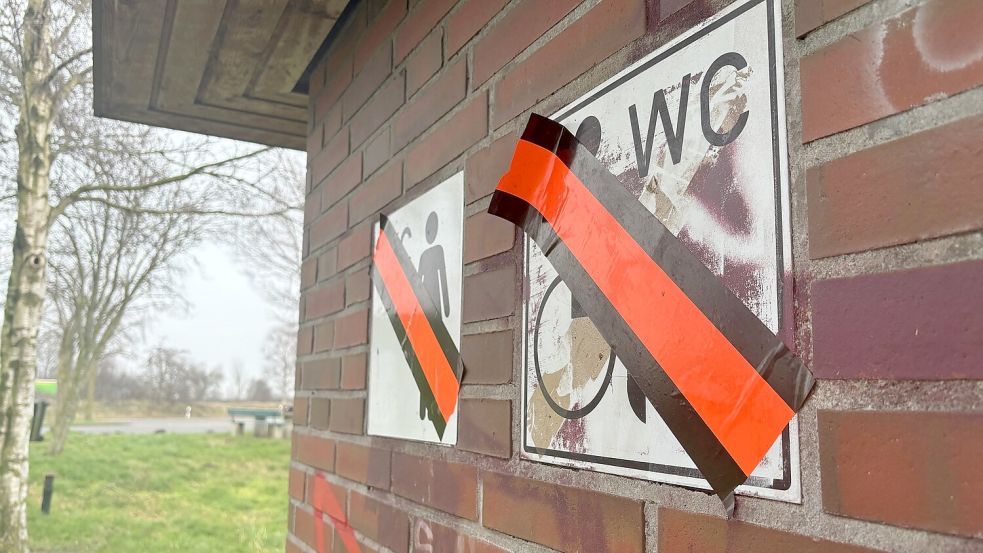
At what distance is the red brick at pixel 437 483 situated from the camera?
1.09 metres

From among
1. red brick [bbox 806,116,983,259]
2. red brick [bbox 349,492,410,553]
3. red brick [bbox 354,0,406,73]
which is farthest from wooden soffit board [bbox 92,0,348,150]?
red brick [bbox 806,116,983,259]

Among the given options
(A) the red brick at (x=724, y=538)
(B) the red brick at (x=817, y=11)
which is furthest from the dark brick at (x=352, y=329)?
(B) the red brick at (x=817, y=11)

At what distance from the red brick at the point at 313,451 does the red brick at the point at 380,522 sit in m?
0.22

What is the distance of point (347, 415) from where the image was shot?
5.46ft

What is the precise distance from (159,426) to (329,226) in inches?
995

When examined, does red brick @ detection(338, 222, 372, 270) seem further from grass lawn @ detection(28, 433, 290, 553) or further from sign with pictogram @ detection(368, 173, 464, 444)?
grass lawn @ detection(28, 433, 290, 553)

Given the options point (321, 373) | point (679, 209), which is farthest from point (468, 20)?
point (321, 373)

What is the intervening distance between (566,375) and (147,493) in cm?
1180

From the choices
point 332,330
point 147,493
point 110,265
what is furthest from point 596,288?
point 110,265

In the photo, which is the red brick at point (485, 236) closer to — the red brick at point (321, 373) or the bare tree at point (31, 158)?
the red brick at point (321, 373)

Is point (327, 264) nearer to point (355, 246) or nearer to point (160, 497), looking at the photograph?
point (355, 246)

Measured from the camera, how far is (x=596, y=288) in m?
0.84

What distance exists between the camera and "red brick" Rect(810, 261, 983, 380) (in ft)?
1.59

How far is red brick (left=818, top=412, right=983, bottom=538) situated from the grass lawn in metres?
8.46
